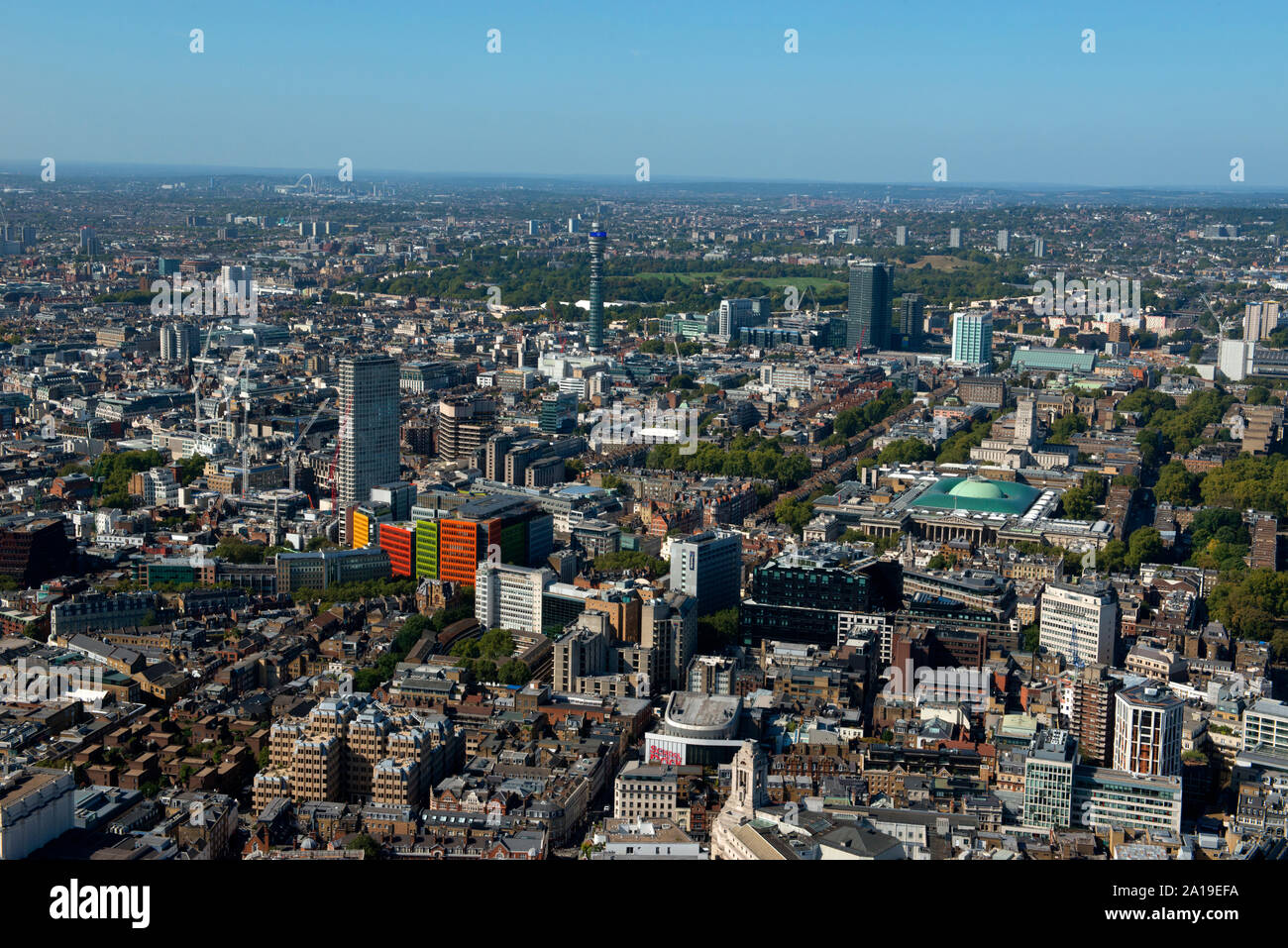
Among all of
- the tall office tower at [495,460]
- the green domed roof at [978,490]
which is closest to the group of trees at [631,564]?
the tall office tower at [495,460]

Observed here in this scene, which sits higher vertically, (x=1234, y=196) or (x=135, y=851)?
(x=1234, y=196)

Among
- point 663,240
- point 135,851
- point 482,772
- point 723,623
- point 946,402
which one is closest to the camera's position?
point 135,851

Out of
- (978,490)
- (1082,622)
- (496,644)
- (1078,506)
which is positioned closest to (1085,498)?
(1078,506)

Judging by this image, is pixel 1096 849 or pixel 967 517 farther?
pixel 967 517
